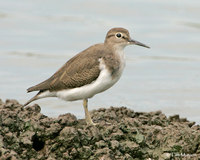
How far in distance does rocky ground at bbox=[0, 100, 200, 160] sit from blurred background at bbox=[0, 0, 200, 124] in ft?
14.1

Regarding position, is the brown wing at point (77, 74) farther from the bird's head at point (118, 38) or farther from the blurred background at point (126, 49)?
the blurred background at point (126, 49)

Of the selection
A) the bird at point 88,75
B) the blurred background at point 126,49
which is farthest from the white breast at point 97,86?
the blurred background at point 126,49

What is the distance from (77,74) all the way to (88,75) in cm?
26

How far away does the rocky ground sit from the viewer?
8.79 meters

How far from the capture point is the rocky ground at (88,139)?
8789 mm

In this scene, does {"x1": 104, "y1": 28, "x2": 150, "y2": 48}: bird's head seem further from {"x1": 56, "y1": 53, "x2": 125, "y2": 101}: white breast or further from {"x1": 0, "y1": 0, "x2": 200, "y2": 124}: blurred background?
{"x1": 0, "y1": 0, "x2": 200, "y2": 124}: blurred background

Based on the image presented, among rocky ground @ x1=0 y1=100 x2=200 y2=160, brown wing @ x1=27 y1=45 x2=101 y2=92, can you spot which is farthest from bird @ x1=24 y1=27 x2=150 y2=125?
rocky ground @ x1=0 y1=100 x2=200 y2=160

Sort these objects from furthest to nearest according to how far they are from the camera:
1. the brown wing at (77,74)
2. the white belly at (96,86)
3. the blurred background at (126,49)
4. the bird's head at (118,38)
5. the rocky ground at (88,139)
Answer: the blurred background at (126,49)
the bird's head at (118,38)
the brown wing at (77,74)
the white belly at (96,86)
the rocky ground at (88,139)

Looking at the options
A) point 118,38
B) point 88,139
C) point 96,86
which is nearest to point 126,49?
point 118,38

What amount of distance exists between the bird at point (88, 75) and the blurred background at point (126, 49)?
11.5ft

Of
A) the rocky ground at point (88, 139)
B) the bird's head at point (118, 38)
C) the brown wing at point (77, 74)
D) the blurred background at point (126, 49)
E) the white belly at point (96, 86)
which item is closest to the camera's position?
the rocky ground at point (88, 139)

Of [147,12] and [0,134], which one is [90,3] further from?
[0,134]

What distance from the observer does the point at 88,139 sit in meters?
9.05

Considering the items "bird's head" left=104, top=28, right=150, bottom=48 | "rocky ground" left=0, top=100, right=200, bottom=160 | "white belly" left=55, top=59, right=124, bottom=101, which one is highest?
"bird's head" left=104, top=28, right=150, bottom=48
